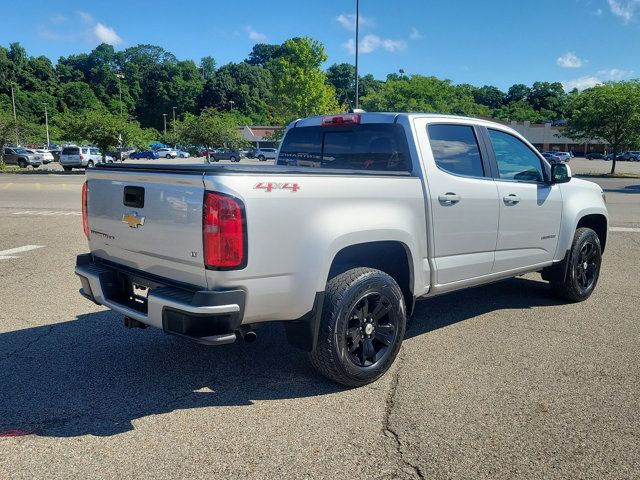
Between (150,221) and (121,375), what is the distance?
1.28 meters

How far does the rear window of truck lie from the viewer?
425cm

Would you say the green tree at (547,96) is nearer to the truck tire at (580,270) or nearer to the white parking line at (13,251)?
the truck tire at (580,270)

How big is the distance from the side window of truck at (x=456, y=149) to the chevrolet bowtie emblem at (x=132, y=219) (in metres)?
2.24

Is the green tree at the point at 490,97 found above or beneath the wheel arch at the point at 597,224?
above

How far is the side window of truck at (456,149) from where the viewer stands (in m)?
4.32

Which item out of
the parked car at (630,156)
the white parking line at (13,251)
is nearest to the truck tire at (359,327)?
the white parking line at (13,251)

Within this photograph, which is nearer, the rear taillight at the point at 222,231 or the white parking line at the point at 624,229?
the rear taillight at the point at 222,231

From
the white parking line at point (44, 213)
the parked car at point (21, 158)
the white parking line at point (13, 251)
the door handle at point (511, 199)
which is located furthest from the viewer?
the parked car at point (21, 158)

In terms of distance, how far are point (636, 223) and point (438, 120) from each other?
413 inches

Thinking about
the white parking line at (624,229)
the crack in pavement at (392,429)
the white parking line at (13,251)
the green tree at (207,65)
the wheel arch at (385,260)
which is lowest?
the white parking line at (13,251)

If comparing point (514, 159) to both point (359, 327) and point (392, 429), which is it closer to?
point (359, 327)

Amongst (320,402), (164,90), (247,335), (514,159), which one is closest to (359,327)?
(320,402)

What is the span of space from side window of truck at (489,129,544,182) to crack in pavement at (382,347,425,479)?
203 centimetres

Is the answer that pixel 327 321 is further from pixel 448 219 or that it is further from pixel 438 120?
pixel 438 120
